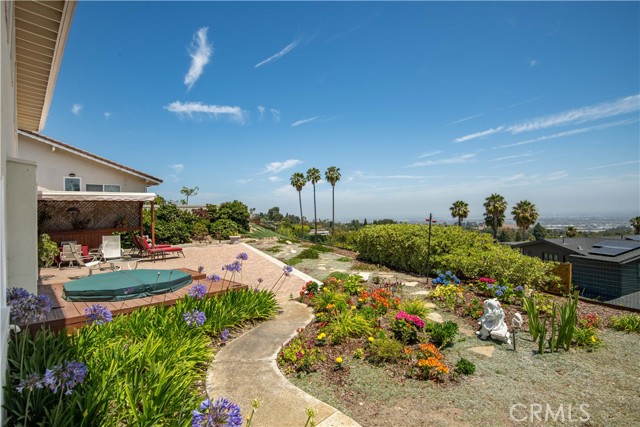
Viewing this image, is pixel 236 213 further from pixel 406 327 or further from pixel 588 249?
pixel 588 249

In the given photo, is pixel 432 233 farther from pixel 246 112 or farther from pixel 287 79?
pixel 246 112

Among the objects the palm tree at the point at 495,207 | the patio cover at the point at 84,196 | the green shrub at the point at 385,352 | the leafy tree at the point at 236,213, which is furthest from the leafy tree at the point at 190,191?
the green shrub at the point at 385,352

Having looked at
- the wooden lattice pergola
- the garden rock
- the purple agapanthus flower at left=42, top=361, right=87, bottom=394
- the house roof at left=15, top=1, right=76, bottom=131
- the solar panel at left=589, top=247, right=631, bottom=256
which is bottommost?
the solar panel at left=589, top=247, right=631, bottom=256

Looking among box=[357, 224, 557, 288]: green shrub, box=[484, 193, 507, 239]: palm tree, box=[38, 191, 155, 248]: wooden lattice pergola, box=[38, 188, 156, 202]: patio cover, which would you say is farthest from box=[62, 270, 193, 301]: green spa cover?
box=[484, 193, 507, 239]: palm tree

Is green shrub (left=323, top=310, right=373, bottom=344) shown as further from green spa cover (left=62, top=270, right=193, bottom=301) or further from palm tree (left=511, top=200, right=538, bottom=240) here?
palm tree (left=511, top=200, right=538, bottom=240)

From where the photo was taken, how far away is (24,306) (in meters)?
2.79

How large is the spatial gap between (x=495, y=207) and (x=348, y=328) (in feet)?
140

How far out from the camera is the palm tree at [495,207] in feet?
134

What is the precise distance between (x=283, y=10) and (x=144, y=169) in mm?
11991

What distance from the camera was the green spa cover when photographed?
6066 millimetres

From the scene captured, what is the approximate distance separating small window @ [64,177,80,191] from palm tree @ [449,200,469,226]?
3781 cm

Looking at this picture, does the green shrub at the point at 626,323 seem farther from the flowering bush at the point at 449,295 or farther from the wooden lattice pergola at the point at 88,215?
the wooden lattice pergola at the point at 88,215

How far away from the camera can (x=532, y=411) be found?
3473mm

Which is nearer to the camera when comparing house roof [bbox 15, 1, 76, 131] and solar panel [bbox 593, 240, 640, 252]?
house roof [bbox 15, 1, 76, 131]
